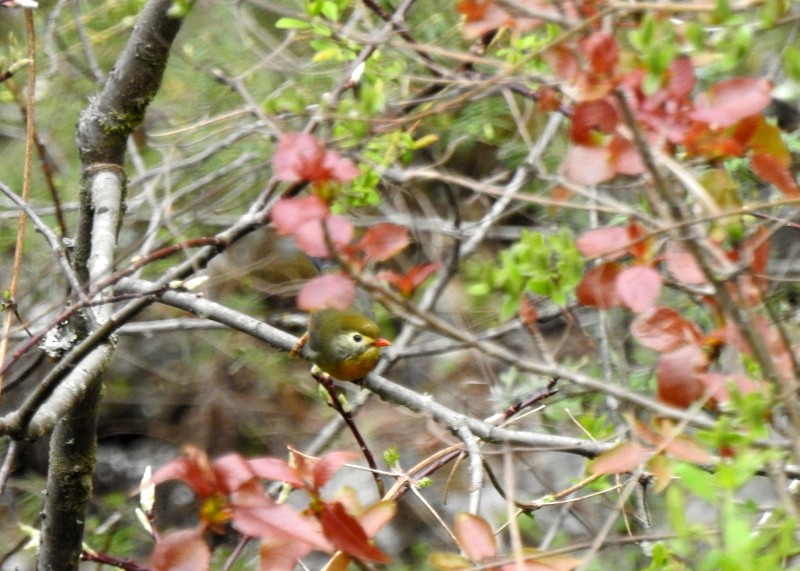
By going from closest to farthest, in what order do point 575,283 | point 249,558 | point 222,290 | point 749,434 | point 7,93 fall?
point 749,434, point 575,283, point 7,93, point 249,558, point 222,290

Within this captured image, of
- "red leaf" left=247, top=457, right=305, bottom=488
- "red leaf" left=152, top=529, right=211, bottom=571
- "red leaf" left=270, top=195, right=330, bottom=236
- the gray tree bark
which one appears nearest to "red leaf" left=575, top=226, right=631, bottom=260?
"red leaf" left=270, top=195, right=330, bottom=236

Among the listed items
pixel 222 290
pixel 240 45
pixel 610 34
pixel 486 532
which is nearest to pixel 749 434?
pixel 486 532

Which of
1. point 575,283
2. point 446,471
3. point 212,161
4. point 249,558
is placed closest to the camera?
point 575,283

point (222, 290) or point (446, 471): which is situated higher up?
point (222, 290)

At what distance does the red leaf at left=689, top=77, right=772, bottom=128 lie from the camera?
1.14 m

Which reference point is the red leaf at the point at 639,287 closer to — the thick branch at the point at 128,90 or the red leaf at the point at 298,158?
the red leaf at the point at 298,158

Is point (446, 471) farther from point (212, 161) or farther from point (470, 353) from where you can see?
point (212, 161)

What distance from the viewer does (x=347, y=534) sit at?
106 cm

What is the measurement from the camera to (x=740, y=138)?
47.4 inches

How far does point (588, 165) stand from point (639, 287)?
172 mm

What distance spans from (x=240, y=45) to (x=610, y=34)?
103 inches

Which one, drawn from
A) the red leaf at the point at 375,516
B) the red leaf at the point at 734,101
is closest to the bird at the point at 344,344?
the red leaf at the point at 375,516

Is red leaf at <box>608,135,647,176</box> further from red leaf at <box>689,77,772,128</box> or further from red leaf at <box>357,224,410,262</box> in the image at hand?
red leaf at <box>357,224,410,262</box>

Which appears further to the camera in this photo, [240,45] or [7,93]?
[240,45]
